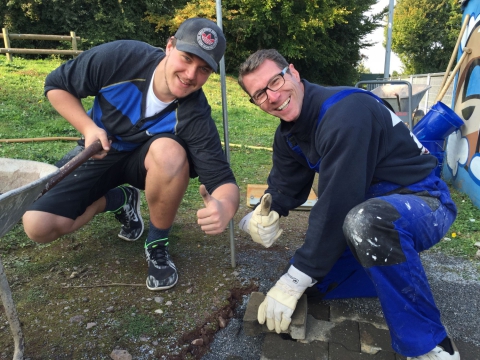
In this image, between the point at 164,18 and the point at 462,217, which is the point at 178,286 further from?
the point at 164,18

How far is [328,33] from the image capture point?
24031 millimetres

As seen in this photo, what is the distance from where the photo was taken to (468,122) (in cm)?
403

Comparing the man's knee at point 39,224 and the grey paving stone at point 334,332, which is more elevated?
the man's knee at point 39,224

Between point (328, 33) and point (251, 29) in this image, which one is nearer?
point (251, 29)

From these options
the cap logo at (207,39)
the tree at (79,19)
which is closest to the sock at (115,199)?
the cap logo at (207,39)

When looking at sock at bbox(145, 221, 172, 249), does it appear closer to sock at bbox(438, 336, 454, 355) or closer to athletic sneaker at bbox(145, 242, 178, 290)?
athletic sneaker at bbox(145, 242, 178, 290)

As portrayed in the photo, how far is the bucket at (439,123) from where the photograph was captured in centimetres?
406

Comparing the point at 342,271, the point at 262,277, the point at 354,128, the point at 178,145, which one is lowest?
the point at 262,277

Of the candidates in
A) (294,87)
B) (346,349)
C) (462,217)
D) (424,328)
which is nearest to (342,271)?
(346,349)

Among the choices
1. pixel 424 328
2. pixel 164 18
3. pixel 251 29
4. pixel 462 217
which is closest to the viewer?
pixel 424 328

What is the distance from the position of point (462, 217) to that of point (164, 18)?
55.6 feet

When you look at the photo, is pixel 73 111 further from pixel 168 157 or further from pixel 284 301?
pixel 284 301

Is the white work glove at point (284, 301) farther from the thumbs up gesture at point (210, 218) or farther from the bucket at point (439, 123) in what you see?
the bucket at point (439, 123)

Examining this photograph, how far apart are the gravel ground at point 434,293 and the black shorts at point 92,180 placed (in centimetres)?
75
